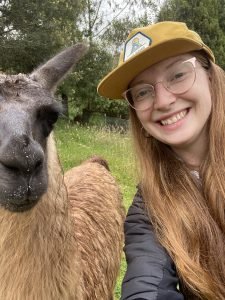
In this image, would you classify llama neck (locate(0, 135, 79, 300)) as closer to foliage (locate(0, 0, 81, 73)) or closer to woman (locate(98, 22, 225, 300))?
woman (locate(98, 22, 225, 300))

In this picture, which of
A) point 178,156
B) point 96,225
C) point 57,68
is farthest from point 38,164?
point 96,225

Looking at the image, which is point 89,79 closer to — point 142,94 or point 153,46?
point 142,94

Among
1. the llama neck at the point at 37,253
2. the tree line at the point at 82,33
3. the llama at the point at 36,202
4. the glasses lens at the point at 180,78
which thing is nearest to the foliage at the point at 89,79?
the tree line at the point at 82,33

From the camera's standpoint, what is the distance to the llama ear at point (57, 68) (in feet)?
9.54

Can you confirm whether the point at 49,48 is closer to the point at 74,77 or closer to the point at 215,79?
the point at 74,77

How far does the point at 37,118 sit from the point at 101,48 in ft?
72.8

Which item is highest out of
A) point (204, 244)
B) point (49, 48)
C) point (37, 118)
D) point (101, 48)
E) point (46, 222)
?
point (37, 118)

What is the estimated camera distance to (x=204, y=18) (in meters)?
30.4

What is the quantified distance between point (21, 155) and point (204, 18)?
97.9 ft

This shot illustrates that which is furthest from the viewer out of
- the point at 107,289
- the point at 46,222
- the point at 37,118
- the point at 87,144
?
the point at 87,144

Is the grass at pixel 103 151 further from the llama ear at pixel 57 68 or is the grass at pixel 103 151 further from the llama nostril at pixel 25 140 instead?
the llama nostril at pixel 25 140

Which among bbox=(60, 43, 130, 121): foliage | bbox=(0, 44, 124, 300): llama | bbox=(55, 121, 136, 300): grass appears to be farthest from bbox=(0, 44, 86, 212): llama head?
bbox=(60, 43, 130, 121): foliage

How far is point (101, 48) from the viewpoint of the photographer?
24172mm

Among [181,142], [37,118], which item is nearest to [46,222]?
[37,118]
